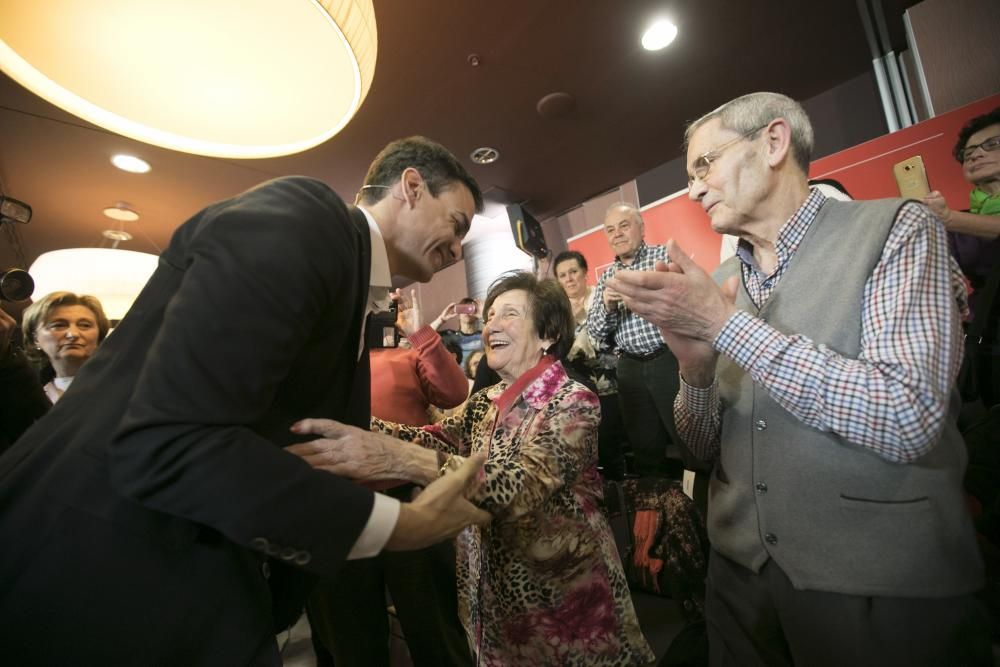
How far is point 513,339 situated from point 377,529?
1.11 meters

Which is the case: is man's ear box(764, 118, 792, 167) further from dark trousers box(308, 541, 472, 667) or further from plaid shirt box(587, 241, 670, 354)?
dark trousers box(308, 541, 472, 667)

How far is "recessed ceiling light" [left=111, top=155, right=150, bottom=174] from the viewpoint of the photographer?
332 centimetres

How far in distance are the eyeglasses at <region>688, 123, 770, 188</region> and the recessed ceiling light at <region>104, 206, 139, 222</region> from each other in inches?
196

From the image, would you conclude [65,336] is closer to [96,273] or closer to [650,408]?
[96,273]

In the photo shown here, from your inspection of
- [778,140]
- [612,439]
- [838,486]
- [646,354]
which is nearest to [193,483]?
[838,486]

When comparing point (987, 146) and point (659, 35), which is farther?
point (659, 35)

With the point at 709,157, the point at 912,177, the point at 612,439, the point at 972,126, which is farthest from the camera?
the point at 612,439

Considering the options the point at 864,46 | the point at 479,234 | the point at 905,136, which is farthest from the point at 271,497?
the point at 479,234

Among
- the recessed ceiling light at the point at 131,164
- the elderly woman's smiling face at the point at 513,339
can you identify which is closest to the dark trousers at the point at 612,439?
the elderly woman's smiling face at the point at 513,339

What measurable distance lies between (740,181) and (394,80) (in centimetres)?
243

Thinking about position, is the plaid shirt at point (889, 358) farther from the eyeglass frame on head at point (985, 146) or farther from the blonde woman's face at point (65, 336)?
the blonde woman's face at point (65, 336)

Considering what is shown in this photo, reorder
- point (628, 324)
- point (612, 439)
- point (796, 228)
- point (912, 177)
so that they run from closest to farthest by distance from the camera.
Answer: point (796, 228)
point (912, 177)
point (628, 324)
point (612, 439)

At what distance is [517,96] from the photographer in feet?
9.78

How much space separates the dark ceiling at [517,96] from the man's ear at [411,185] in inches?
63.3
